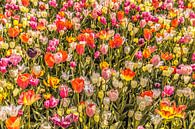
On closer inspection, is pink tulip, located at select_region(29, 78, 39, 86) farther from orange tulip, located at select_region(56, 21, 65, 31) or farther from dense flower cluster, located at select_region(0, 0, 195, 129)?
orange tulip, located at select_region(56, 21, 65, 31)

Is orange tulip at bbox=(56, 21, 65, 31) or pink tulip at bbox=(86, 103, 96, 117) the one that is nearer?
pink tulip at bbox=(86, 103, 96, 117)

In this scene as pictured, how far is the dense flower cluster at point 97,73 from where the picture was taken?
7.93 feet

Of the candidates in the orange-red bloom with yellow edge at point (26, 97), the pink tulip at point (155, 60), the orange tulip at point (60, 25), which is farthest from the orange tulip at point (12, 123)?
the orange tulip at point (60, 25)

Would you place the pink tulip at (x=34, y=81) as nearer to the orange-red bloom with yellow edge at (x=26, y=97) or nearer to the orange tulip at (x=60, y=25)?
the orange-red bloom with yellow edge at (x=26, y=97)

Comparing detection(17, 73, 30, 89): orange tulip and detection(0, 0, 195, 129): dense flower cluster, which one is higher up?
detection(17, 73, 30, 89): orange tulip

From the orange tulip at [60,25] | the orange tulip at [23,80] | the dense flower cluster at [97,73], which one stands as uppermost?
the orange tulip at [60,25]

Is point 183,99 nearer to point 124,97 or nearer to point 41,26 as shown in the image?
point 124,97

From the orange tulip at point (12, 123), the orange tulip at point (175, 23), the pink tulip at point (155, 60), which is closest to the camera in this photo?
the orange tulip at point (12, 123)

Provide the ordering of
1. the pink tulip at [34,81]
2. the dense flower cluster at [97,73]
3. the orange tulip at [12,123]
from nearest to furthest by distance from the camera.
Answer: the orange tulip at [12,123] → the dense flower cluster at [97,73] → the pink tulip at [34,81]

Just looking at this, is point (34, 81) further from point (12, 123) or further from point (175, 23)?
point (175, 23)

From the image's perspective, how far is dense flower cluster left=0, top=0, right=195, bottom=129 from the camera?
242cm

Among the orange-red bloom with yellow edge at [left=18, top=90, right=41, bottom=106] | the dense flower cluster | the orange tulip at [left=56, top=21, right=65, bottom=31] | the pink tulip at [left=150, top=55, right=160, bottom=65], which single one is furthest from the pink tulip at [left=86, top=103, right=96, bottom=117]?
the orange tulip at [left=56, top=21, right=65, bottom=31]

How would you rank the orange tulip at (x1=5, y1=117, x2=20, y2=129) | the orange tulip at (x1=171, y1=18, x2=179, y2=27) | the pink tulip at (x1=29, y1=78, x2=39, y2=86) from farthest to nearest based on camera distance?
1. the orange tulip at (x1=171, y1=18, x2=179, y2=27)
2. the pink tulip at (x1=29, y1=78, x2=39, y2=86)
3. the orange tulip at (x1=5, y1=117, x2=20, y2=129)

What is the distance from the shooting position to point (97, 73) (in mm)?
2736
